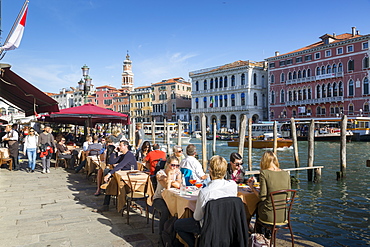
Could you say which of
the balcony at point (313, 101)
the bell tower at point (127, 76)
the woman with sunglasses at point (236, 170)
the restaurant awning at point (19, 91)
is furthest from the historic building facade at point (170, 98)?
the woman with sunglasses at point (236, 170)

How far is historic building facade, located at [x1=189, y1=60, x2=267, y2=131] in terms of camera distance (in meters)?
47.4

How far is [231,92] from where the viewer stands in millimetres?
49531

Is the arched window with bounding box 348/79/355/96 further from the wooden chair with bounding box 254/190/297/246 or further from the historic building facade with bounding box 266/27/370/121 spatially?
the wooden chair with bounding box 254/190/297/246

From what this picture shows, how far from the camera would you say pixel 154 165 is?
18.4 ft

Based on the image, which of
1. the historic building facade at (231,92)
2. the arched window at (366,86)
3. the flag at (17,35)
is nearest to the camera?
the flag at (17,35)

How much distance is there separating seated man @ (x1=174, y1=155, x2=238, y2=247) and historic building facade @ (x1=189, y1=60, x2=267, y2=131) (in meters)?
44.9

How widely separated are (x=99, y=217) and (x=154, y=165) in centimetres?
130

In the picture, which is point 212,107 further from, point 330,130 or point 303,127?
point 330,130

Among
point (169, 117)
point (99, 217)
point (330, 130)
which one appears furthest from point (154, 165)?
point (169, 117)

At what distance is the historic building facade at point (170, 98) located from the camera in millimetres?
61812

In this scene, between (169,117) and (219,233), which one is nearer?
(219,233)

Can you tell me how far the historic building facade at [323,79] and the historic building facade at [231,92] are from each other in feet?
9.16

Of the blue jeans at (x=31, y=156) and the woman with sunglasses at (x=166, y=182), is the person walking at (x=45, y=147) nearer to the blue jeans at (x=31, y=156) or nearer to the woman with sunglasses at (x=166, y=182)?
the blue jeans at (x=31, y=156)

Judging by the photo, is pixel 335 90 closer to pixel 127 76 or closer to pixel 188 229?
pixel 188 229
